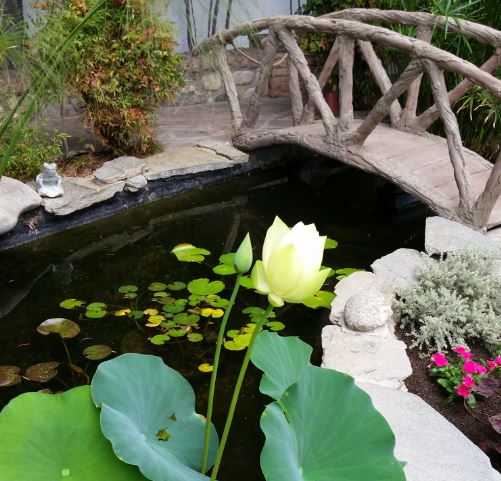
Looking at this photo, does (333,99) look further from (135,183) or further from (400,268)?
(400,268)

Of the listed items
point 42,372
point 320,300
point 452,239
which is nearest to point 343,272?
point 320,300

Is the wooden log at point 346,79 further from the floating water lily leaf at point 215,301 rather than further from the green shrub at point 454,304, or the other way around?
the floating water lily leaf at point 215,301

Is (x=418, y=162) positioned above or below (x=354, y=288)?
above

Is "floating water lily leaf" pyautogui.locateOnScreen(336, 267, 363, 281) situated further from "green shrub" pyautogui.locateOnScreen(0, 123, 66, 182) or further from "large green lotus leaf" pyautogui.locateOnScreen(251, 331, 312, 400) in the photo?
"green shrub" pyautogui.locateOnScreen(0, 123, 66, 182)

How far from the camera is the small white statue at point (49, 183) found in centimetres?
386

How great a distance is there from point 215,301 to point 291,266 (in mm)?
2150

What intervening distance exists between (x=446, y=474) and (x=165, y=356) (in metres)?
1.32

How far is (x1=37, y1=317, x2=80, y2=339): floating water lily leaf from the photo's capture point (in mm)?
2852

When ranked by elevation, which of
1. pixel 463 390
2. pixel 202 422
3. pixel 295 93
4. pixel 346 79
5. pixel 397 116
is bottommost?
pixel 463 390

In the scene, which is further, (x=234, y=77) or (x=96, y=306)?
(x=234, y=77)

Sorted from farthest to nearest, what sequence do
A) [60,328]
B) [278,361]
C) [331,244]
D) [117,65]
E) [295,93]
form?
[295,93] < [117,65] < [331,244] < [60,328] < [278,361]

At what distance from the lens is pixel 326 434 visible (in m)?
1.25

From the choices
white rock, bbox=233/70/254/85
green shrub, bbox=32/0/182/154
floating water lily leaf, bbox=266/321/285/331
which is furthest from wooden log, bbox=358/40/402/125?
white rock, bbox=233/70/254/85

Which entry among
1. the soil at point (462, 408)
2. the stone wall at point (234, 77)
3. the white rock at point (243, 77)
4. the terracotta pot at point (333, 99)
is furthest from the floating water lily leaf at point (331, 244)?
the white rock at point (243, 77)
